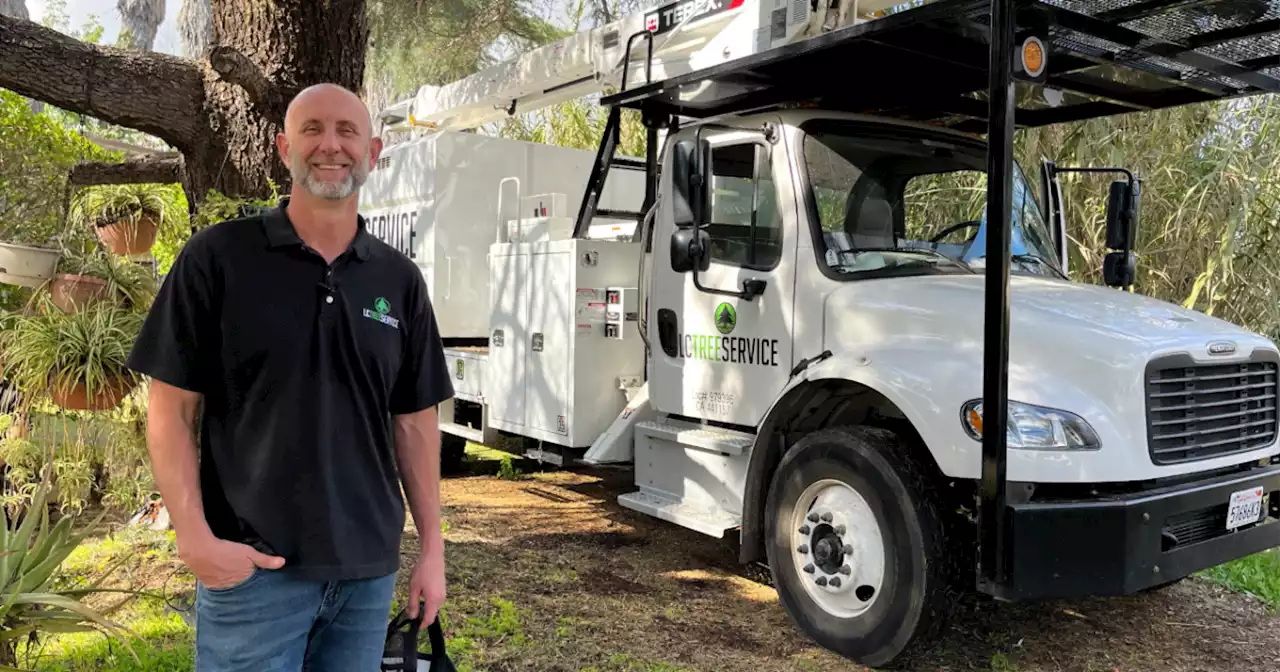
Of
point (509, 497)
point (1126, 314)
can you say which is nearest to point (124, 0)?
point (509, 497)

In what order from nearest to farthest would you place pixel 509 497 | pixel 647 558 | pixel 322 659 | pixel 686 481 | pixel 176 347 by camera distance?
pixel 176 347
pixel 322 659
pixel 686 481
pixel 647 558
pixel 509 497

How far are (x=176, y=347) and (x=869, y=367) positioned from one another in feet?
9.75

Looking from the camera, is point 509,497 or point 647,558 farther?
point 509,497

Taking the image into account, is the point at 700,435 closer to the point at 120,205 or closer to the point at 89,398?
the point at 89,398

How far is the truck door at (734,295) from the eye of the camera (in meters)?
4.99

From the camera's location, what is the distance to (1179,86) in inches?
201

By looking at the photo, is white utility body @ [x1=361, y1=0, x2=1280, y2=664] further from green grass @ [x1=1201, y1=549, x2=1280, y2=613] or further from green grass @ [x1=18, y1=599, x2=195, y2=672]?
green grass @ [x1=18, y1=599, x2=195, y2=672]

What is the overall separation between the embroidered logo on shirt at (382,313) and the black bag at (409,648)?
2.48 feet

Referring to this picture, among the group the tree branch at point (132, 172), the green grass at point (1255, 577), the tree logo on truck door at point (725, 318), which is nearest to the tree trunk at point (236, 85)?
the tree branch at point (132, 172)

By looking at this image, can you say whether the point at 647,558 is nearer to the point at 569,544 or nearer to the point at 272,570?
the point at 569,544

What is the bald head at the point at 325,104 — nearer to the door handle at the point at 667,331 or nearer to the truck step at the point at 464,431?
the door handle at the point at 667,331

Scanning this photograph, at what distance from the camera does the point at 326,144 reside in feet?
7.02

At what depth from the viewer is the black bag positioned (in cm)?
244

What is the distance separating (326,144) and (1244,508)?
13.0 feet
